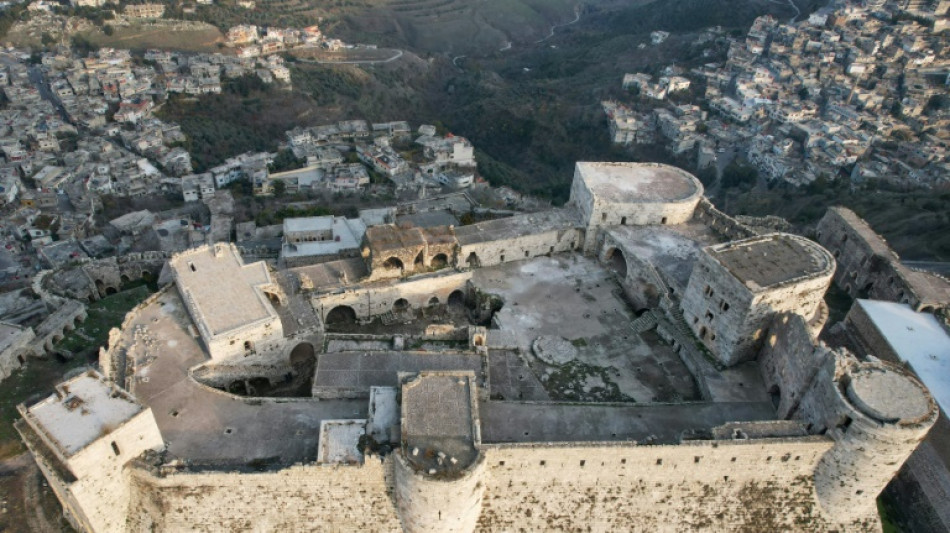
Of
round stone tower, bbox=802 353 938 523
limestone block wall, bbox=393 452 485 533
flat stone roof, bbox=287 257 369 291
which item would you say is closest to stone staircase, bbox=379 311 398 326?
flat stone roof, bbox=287 257 369 291

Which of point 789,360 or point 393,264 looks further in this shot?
point 393,264

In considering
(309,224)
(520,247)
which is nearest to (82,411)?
(309,224)

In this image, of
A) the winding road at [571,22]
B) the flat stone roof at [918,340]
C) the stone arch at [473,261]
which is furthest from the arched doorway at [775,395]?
the winding road at [571,22]

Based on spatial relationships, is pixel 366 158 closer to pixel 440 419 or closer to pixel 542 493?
pixel 440 419

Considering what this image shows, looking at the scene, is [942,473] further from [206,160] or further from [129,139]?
[129,139]

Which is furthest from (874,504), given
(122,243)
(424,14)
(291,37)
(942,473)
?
(424,14)

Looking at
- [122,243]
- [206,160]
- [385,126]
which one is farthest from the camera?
[385,126]
